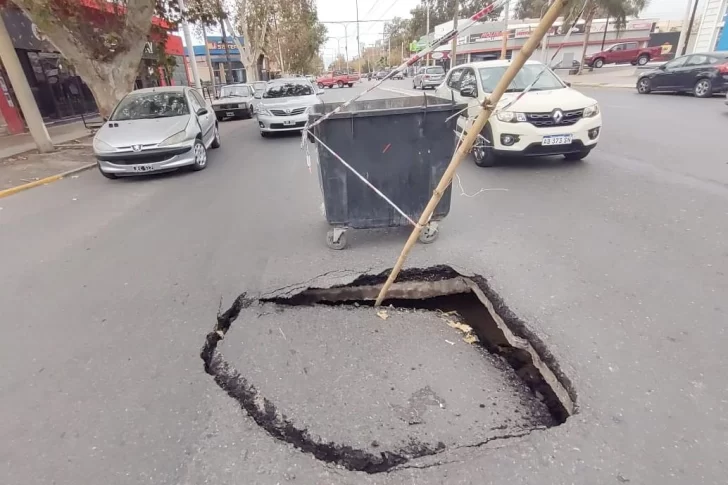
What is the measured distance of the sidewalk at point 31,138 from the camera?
11074 millimetres

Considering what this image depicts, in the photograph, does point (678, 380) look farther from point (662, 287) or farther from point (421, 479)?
point (421, 479)

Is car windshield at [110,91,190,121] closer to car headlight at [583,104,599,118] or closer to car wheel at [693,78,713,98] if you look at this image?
car headlight at [583,104,599,118]

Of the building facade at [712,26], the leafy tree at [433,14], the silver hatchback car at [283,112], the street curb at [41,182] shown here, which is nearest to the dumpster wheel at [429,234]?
the street curb at [41,182]

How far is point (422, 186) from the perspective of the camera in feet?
13.5

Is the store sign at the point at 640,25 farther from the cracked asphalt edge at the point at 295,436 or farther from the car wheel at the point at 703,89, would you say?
the cracked asphalt edge at the point at 295,436

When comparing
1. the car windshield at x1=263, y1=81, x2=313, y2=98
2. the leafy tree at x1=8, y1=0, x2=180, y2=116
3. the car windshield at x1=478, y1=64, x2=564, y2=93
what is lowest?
the car windshield at x1=263, y1=81, x2=313, y2=98

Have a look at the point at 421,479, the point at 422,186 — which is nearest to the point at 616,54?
the point at 422,186

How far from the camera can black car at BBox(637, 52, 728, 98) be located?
1396 cm

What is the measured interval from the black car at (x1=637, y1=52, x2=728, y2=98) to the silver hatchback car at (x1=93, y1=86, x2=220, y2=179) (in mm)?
16339

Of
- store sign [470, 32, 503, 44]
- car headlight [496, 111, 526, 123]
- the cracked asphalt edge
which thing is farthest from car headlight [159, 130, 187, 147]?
store sign [470, 32, 503, 44]

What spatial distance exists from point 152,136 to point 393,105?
5.12m

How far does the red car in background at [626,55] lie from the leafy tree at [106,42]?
3694 centimetres

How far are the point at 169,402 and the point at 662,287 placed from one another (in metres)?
3.63

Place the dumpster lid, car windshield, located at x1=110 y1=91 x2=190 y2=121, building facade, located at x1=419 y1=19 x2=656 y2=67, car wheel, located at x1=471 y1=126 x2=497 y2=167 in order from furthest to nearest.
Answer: building facade, located at x1=419 y1=19 x2=656 y2=67 < car windshield, located at x1=110 y1=91 x2=190 y2=121 < car wheel, located at x1=471 y1=126 x2=497 y2=167 < the dumpster lid
